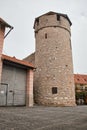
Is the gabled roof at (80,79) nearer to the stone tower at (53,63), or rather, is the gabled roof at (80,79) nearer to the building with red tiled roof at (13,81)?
the stone tower at (53,63)

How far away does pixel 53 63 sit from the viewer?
63.3 ft

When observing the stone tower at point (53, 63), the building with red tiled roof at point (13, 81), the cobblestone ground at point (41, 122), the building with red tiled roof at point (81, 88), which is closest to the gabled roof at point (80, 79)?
the building with red tiled roof at point (81, 88)

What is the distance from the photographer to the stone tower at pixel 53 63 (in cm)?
1852

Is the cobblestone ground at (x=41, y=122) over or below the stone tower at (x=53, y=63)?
below

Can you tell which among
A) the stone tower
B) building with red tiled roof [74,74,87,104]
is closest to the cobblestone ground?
the stone tower

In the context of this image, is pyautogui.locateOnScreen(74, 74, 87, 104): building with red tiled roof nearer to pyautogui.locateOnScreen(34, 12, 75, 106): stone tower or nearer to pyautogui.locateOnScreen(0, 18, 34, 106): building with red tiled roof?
pyautogui.locateOnScreen(34, 12, 75, 106): stone tower

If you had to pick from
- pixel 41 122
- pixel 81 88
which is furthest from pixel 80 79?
pixel 41 122

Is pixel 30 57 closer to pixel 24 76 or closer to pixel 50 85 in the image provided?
pixel 50 85

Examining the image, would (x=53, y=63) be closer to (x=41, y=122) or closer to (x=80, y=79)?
(x=41, y=122)

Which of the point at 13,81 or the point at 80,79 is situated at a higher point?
the point at 80,79

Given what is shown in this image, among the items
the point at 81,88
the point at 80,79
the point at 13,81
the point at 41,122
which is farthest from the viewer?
the point at 80,79

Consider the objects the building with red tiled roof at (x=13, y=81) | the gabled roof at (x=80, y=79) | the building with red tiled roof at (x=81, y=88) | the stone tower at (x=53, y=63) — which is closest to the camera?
the building with red tiled roof at (x=13, y=81)

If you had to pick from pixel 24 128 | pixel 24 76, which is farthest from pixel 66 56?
pixel 24 128

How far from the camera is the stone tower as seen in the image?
1852 centimetres
